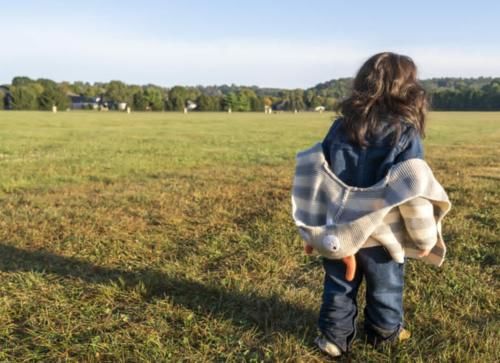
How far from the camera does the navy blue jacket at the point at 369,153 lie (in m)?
2.39

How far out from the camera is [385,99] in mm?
2424

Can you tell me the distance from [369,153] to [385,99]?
293 millimetres

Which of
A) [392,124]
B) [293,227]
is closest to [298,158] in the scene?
[392,124]

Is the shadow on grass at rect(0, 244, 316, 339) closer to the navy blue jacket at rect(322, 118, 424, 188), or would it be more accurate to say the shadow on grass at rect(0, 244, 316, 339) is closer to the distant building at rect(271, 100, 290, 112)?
the navy blue jacket at rect(322, 118, 424, 188)

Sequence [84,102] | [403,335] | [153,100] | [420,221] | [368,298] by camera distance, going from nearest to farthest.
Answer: [420,221], [368,298], [403,335], [153,100], [84,102]

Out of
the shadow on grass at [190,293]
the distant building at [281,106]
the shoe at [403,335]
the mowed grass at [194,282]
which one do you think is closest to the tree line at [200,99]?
the distant building at [281,106]

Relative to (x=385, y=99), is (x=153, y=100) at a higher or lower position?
higher

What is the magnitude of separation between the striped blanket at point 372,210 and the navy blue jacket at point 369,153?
0.05 meters

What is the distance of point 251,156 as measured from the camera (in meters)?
13.5

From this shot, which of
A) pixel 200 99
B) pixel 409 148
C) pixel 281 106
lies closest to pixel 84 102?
pixel 200 99

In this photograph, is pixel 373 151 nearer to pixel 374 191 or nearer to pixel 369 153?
pixel 369 153

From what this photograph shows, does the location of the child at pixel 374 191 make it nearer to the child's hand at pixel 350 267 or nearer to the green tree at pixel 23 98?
the child's hand at pixel 350 267

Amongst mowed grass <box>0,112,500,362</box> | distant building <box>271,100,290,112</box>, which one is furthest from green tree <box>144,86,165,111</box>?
mowed grass <box>0,112,500,362</box>

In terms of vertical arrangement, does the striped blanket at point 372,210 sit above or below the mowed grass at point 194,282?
above
